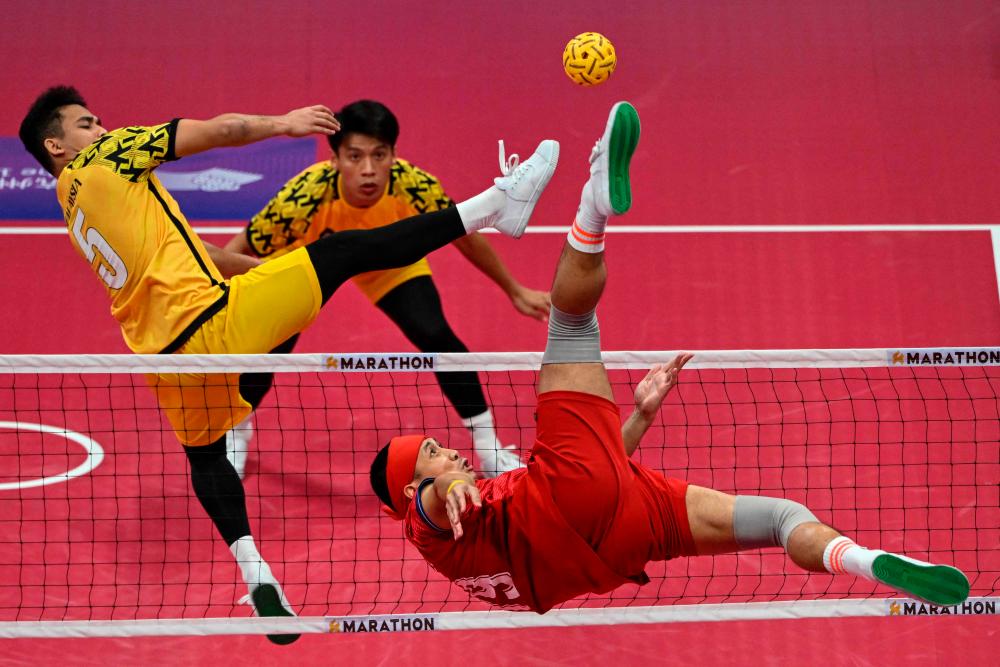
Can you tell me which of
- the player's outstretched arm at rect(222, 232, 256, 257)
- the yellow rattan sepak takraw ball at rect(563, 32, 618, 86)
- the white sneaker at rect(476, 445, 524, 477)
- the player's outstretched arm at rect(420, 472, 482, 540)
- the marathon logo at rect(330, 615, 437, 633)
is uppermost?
the yellow rattan sepak takraw ball at rect(563, 32, 618, 86)

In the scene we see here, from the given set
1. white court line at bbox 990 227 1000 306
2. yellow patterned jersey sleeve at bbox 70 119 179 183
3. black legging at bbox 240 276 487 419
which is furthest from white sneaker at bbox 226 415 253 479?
white court line at bbox 990 227 1000 306

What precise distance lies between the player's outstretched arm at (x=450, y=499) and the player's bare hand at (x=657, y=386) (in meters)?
1.02

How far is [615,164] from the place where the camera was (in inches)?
178

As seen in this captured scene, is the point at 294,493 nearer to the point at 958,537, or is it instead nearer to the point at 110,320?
the point at 110,320

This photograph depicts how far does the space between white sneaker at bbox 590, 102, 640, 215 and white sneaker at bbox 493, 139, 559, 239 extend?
931 mm

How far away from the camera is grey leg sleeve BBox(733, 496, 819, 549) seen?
14.9 feet

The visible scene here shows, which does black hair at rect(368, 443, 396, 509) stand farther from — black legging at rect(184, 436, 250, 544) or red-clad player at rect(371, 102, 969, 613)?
black legging at rect(184, 436, 250, 544)

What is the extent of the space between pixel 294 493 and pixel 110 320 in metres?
2.20

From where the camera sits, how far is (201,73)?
1009cm

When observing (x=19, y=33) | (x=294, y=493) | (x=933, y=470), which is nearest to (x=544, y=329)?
(x=294, y=493)

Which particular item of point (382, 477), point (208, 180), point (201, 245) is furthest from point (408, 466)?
point (208, 180)

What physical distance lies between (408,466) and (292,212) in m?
2.68

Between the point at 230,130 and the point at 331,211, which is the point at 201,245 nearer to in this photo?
the point at 230,130

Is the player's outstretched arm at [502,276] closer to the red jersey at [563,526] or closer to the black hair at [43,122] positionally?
the red jersey at [563,526]
